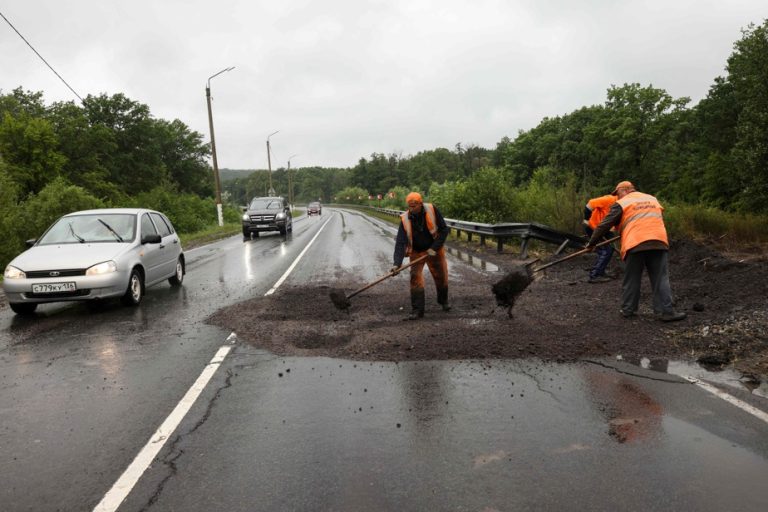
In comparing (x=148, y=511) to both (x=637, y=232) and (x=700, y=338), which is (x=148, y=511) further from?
(x=637, y=232)

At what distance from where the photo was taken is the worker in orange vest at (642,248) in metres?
6.36

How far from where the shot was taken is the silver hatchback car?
7352 millimetres

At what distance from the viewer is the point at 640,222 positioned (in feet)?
21.4

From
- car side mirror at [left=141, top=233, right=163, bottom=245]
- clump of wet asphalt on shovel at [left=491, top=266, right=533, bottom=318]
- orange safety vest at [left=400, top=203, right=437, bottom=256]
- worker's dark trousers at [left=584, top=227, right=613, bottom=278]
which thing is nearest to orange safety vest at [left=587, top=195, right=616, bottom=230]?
worker's dark trousers at [left=584, top=227, right=613, bottom=278]

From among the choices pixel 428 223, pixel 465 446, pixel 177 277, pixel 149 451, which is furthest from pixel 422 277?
pixel 177 277

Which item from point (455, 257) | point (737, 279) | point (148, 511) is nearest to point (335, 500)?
point (148, 511)

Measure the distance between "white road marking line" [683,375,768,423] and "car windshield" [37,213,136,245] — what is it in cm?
822

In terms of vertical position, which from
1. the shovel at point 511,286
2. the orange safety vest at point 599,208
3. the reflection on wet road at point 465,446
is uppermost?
the orange safety vest at point 599,208

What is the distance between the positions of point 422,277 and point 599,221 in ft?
13.3

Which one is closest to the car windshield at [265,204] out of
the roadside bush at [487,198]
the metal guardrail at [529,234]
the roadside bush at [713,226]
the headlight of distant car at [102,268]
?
the roadside bush at [487,198]

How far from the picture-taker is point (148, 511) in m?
2.67

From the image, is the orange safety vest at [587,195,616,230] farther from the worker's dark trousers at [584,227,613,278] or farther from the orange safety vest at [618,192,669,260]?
the orange safety vest at [618,192,669,260]

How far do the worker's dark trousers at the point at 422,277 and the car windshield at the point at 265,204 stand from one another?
20051 millimetres

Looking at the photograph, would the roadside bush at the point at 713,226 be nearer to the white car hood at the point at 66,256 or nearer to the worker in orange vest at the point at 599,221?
the worker in orange vest at the point at 599,221
